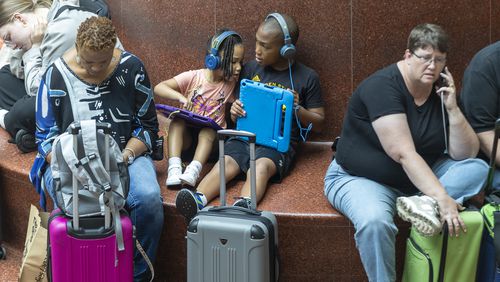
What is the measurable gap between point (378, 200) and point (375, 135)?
1.06 feet

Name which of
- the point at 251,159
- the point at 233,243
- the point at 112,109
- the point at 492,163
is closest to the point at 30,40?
the point at 112,109

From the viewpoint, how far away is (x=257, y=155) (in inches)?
214

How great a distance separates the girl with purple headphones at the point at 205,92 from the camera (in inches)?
218

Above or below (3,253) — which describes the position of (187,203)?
above

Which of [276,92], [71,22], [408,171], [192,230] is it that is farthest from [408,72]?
[71,22]

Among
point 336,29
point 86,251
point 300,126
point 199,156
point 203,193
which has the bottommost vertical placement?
point 86,251

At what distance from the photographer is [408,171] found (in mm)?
4684

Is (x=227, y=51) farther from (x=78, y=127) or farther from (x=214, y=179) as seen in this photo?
(x=78, y=127)

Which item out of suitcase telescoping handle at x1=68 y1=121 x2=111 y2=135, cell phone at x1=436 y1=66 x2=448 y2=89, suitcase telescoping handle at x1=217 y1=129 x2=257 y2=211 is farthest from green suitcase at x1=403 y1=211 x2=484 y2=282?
suitcase telescoping handle at x1=68 y1=121 x2=111 y2=135

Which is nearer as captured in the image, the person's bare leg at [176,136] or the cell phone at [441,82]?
the cell phone at [441,82]

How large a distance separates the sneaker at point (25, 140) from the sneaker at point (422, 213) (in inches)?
93.6

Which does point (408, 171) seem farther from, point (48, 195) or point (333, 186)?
point (48, 195)

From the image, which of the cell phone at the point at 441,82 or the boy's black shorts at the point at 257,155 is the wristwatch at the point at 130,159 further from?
the cell phone at the point at 441,82

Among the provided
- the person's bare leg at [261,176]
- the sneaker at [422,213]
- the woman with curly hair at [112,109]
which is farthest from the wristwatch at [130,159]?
the sneaker at [422,213]
